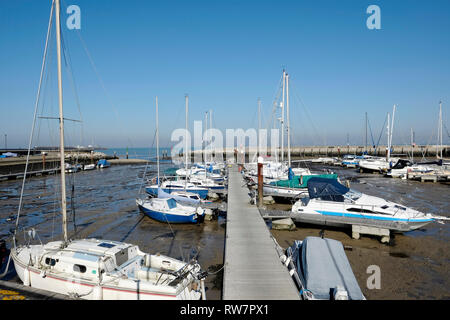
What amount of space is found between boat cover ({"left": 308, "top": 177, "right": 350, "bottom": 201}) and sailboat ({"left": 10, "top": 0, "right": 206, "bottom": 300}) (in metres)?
11.5

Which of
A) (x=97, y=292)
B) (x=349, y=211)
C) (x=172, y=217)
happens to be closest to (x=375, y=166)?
(x=349, y=211)

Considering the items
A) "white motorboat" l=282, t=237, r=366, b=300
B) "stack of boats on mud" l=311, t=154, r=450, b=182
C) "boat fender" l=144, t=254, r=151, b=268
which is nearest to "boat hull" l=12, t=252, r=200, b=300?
"boat fender" l=144, t=254, r=151, b=268

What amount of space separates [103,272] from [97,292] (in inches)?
22.1

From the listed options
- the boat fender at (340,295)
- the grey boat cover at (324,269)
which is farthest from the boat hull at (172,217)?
the boat fender at (340,295)

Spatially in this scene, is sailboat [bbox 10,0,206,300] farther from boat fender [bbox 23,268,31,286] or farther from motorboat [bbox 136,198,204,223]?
motorboat [bbox 136,198,204,223]

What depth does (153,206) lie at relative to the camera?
824 inches

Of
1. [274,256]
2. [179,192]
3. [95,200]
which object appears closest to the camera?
[274,256]

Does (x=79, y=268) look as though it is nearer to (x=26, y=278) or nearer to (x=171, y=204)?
(x=26, y=278)

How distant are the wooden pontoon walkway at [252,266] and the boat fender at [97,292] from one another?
144 inches

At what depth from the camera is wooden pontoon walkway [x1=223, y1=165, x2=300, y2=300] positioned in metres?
8.84
